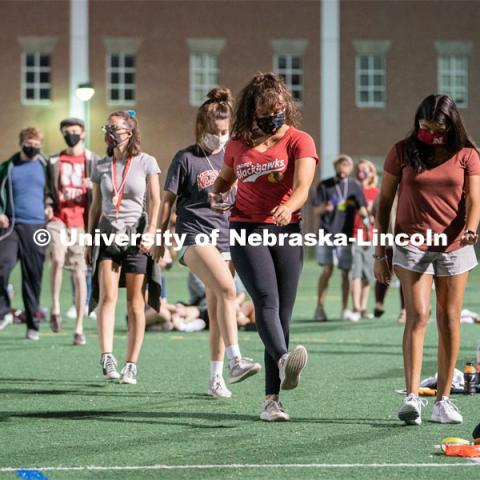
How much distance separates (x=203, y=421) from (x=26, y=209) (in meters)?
6.53

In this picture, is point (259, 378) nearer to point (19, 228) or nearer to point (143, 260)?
point (143, 260)

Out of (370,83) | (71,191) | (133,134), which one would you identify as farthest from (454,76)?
(133,134)

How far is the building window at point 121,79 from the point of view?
141ft

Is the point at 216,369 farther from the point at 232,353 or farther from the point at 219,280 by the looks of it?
the point at 232,353

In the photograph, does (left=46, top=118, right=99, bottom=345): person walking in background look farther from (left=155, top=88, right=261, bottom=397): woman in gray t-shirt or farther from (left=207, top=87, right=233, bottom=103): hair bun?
(left=207, top=87, right=233, bottom=103): hair bun

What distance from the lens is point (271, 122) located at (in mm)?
7387

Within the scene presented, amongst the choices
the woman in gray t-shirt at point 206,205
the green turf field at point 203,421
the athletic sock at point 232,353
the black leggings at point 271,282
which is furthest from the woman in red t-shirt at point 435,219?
the woman in gray t-shirt at point 206,205

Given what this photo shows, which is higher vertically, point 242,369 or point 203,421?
point 242,369

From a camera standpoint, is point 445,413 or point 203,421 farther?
point 203,421

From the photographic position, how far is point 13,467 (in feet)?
20.0

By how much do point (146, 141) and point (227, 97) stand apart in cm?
3461

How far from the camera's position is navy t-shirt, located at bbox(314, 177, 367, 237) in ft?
56.4

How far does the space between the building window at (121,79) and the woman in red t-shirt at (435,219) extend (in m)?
36.2

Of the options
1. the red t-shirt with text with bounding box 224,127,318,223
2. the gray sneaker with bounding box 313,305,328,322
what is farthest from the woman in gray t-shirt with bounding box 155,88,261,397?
the gray sneaker with bounding box 313,305,328,322
